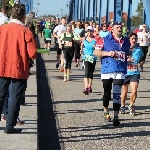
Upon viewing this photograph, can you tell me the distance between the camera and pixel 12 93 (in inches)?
330

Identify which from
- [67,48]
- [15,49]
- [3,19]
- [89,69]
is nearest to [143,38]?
[67,48]

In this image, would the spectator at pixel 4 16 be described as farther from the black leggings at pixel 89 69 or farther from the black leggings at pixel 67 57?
the black leggings at pixel 67 57

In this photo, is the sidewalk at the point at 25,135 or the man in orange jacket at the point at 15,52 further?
the man in orange jacket at the point at 15,52

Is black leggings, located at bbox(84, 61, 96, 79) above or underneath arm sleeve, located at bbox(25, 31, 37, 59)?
underneath

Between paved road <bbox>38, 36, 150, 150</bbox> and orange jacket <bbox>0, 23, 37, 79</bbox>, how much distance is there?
4.41 feet

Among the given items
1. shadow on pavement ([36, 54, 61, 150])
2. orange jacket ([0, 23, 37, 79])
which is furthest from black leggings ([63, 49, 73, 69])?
orange jacket ([0, 23, 37, 79])

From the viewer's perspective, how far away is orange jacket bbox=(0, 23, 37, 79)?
8133 millimetres

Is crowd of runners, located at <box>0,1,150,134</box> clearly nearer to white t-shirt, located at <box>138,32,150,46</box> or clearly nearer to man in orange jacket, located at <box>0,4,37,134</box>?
man in orange jacket, located at <box>0,4,37,134</box>

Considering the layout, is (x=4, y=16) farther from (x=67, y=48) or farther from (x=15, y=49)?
(x=67, y=48)

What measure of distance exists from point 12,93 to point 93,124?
2.46 m

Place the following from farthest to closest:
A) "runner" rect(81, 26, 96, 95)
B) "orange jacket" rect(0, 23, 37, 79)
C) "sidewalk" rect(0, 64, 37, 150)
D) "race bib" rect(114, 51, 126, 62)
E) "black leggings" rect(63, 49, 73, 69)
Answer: "black leggings" rect(63, 49, 73, 69)
"runner" rect(81, 26, 96, 95)
"race bib" rect(114, 51, 126, 62)
"orange jacket" rect(0, 23, 37, 79)
"sidewalk" rect(0, 64, 37, 150)

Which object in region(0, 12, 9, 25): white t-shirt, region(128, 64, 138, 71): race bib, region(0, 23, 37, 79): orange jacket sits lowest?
region(128, 64, 138, 71): race bib

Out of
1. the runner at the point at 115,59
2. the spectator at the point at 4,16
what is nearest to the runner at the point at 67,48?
Result: the spectator at the point at 4,16

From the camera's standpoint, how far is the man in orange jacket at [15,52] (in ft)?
26.7
